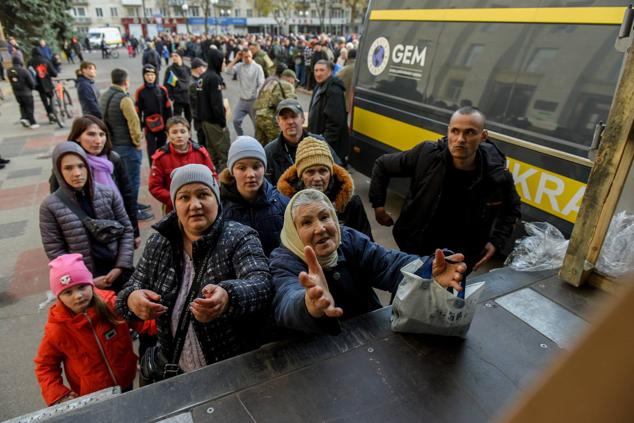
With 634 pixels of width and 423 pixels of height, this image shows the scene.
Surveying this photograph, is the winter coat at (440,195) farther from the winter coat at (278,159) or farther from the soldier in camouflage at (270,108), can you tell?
the soldier in camouflage at (270,108)

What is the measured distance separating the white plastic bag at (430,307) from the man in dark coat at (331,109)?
146 inches

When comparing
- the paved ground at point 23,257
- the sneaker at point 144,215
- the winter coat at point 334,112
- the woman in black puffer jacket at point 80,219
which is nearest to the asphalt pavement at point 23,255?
the paved ground at point 23,257

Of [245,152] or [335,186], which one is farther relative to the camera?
[335,186]

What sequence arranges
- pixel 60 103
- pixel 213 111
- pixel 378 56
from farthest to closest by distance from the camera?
pixel 60 103 < pixel 213 111 < pixel 378 56

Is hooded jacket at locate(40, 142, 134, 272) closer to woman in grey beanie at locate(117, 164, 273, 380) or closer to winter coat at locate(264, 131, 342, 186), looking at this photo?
woman in grey beanie at locate(117, 164, 273, 380)

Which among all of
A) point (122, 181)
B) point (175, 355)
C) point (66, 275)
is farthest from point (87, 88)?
point (175, 355)

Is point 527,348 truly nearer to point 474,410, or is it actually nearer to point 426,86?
point 474,410

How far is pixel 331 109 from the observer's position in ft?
16.8

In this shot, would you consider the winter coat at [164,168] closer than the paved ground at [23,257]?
No

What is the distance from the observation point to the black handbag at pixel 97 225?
275cm

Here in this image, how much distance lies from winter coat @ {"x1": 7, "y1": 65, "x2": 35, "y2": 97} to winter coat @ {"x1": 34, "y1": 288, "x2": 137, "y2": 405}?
10.4m

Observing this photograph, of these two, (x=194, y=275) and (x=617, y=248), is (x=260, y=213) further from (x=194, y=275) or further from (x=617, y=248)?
(x=617, y=248)

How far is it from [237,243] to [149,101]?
4911 millimetres

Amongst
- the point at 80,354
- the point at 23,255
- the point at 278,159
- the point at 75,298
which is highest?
the point at 278,159
